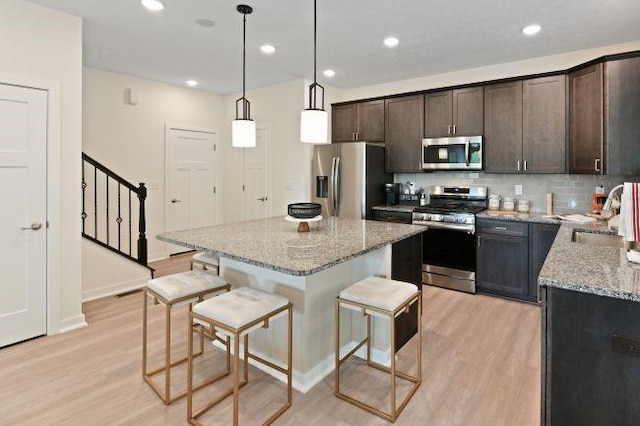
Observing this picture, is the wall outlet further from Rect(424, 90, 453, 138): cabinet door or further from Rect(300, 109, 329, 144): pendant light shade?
Rect(300, 109, 329, 144): pendant light shade

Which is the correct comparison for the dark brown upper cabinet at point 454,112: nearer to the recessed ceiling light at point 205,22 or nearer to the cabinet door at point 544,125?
the cabinet door at point 544,125

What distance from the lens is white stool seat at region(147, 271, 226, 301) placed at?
7.27ft

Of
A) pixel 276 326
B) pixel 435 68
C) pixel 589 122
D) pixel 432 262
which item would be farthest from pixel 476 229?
pixel 276 326

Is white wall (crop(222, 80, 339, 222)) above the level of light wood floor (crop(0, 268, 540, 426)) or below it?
above

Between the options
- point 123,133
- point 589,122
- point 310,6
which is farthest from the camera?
point 123,133

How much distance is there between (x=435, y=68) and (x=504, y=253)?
2.39m

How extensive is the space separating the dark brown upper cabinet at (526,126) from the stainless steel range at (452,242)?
557mm

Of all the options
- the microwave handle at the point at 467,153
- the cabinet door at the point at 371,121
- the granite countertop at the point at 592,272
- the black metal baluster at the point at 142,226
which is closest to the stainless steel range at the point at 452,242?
the microwave handle at the point at 467,153

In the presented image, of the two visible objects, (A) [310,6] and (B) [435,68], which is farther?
(B) [435,68]

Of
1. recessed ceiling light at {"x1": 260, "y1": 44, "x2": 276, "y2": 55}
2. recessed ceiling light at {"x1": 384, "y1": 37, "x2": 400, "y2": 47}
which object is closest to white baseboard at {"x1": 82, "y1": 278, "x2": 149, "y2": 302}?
recessed ceiling light at {"x1": 260, "y1": 44, "x2": 276, "y2": 55}

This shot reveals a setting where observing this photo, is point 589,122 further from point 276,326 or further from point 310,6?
point 276,326

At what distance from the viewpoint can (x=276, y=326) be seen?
249cm

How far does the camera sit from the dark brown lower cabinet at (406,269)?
9.04ft

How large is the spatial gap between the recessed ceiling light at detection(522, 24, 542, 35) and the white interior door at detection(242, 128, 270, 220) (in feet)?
11.6
